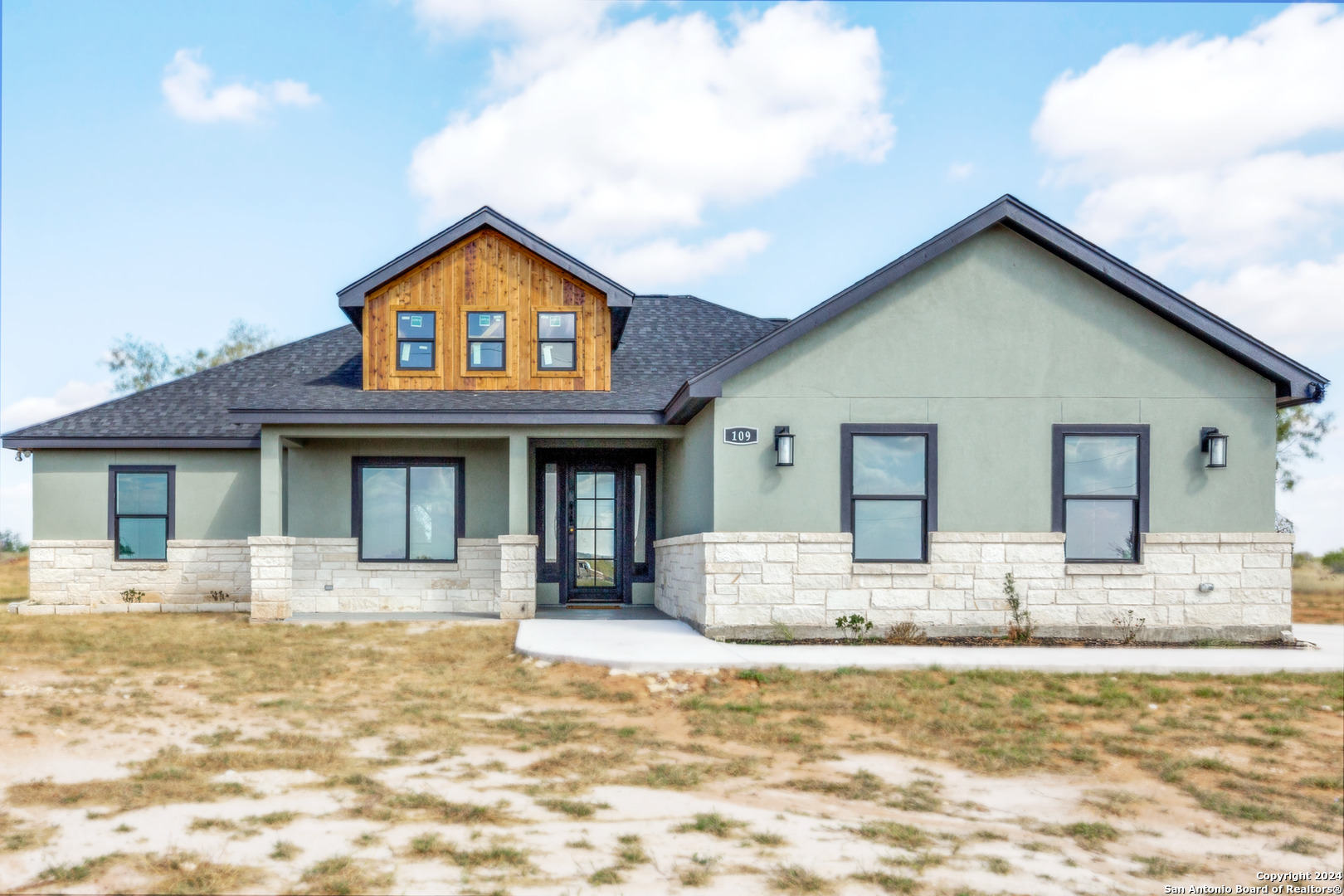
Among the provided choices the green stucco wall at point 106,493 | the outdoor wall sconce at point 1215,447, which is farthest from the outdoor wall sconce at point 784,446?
the green stucco wall at point 106,493

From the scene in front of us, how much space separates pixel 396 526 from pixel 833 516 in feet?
25.5

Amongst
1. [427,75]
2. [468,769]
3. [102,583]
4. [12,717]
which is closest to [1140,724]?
[468,769]

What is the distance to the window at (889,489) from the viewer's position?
11891 mm

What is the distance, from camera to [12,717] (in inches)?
326

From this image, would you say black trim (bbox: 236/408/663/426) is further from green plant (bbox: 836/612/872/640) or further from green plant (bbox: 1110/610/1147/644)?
green plant (bbox: 1110/610/1147/644)

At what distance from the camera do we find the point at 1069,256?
39.1 feet

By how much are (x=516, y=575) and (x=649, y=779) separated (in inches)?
318

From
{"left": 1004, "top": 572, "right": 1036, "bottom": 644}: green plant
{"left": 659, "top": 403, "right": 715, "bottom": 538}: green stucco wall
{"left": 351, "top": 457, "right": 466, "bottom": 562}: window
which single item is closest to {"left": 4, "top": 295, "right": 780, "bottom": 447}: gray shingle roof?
{"left": 659, "top": 403, "right": 715, "bottom": 538}: green stucco wall

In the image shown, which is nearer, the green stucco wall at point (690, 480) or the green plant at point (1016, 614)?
the green plant at point (1016, 614)

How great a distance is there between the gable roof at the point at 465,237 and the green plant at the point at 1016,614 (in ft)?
24.5

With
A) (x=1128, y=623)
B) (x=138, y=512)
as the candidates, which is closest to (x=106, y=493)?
(x=138, y=512)

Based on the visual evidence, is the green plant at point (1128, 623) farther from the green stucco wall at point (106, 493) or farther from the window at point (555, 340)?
the green stucco wall at point (106, 493)

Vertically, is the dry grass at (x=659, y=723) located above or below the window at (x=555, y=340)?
below

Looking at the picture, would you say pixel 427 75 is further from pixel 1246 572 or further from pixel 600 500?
pixel 1246 572
